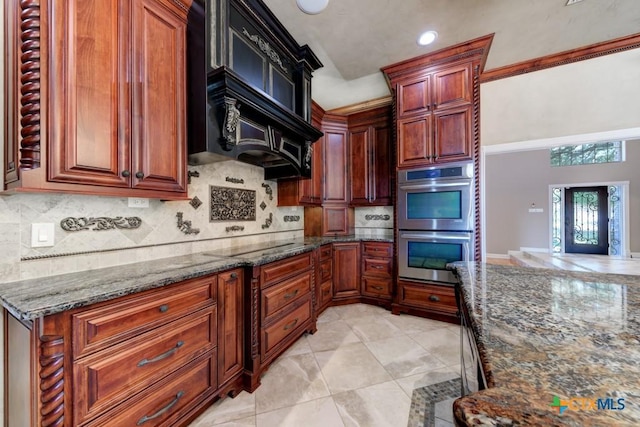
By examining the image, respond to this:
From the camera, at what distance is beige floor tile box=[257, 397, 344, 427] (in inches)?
60.5

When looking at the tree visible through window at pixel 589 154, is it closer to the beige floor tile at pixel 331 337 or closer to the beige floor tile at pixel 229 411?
the beige floor tile at pixel 331 337

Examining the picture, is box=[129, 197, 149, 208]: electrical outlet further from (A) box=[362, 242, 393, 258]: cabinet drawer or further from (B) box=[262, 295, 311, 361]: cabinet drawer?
(A) box=[362, 242, 393, 258]: cabinet drawer

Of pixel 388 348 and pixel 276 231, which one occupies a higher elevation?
pixel 276 231

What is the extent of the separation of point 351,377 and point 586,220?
917cm

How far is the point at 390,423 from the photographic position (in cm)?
154

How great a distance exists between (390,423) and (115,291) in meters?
1.69

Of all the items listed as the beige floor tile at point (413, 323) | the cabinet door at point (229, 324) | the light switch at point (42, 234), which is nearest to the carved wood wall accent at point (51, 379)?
the light switch at point (42, 234)

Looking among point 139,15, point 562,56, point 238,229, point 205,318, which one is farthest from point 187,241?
point 562,56

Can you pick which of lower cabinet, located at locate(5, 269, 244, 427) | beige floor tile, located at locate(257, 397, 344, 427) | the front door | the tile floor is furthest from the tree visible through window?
lower cabinet, located at locate(5, 269, 244, 427)

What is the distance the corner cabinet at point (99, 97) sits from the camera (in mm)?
1120

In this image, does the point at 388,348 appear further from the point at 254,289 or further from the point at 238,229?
the point at 238,229

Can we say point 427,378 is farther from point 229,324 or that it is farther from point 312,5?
point 312,5

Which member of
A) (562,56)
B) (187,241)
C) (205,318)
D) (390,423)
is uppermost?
(562,56)

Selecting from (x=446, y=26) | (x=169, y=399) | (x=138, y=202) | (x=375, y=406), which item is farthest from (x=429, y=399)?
(x=446, y=26)
